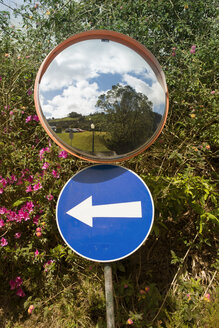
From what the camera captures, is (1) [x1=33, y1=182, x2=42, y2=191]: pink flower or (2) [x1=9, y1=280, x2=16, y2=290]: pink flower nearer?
(1) [x1=33, y1=182, x2=42, y2=191]: pink flower

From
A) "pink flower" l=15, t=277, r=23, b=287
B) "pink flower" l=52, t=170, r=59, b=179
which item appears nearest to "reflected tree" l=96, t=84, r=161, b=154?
"pink flower" l=52, t=170, r=59, b=179

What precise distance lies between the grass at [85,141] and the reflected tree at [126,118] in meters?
0.03

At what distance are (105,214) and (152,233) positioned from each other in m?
1.01

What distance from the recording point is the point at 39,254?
1.86 meters

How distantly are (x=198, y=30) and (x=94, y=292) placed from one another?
2622mm

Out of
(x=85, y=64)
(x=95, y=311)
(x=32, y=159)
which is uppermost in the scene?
(x=85, y=64)

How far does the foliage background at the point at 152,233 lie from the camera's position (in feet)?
5.96

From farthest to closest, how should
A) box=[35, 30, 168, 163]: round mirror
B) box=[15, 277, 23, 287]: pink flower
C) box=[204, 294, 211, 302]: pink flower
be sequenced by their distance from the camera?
box=[15, 277, 23, 287]: pink flower < box=[204, 294, 211, 302]: pink flower < box=[35, 30, 168, 163]: round mirror

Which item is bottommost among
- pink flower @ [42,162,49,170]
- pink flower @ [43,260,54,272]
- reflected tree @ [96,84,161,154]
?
pink flower @ [43,260,54,272]

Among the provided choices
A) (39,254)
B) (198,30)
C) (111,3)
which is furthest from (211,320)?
(111,3)

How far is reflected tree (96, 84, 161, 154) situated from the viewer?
1.25m

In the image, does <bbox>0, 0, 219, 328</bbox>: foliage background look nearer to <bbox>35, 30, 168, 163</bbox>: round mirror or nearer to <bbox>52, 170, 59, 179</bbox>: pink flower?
<bbox>52, 170, 59, 179</bbox>: pink flower

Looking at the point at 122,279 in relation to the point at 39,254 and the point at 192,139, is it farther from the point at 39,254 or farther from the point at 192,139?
the point at 192,139

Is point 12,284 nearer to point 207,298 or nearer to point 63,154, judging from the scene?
point 63,154
